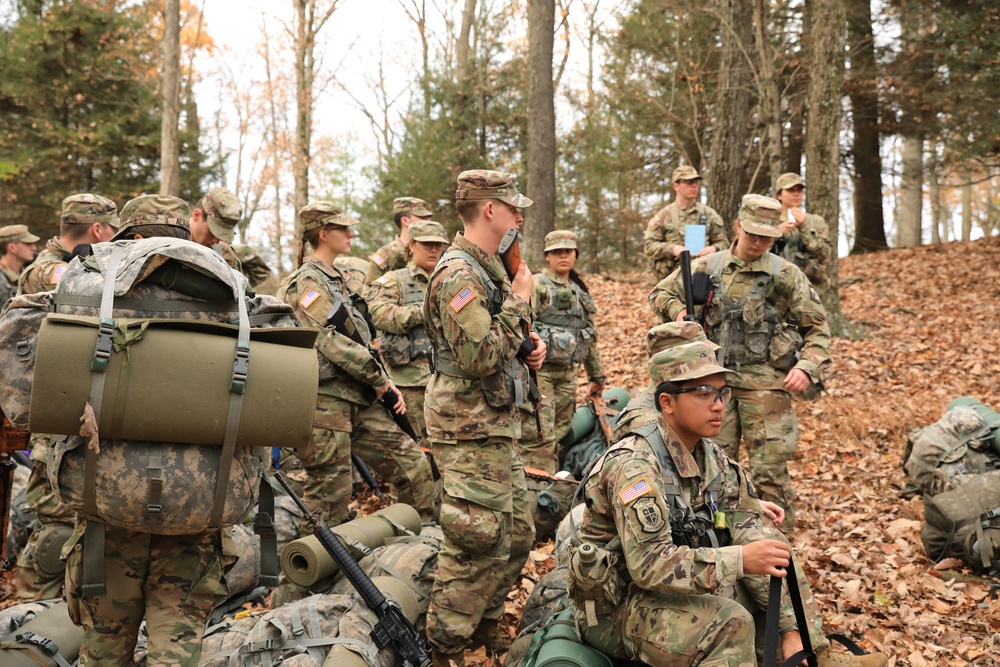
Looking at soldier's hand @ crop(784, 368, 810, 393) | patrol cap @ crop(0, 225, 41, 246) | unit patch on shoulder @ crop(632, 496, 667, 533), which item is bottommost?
unit patch on shoulder @ crop(632, 496, 667, 533)

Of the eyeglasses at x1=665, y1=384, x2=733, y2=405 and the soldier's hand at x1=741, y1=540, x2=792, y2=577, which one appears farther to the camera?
the eyeglasses at x1=665, y1=384, x2=733, y2=405

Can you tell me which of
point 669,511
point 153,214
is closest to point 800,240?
point 669,511

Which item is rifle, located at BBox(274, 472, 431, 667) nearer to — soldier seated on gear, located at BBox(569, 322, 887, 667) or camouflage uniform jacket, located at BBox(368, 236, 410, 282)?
soldier seated on gear, located at BBox(569, 322, 887, 667)

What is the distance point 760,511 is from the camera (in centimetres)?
401

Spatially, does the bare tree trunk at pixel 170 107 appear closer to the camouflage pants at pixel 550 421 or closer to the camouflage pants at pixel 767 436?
the camouflage pants at pixel 550 421

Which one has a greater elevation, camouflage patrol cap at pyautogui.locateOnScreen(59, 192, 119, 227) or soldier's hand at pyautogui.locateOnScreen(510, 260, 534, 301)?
camouflage patrol cap at pyautogui.locateOnScreen(59, 192, 119, 227)

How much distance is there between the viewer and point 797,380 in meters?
5.85

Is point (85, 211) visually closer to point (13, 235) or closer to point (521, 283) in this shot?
point (521, 283)

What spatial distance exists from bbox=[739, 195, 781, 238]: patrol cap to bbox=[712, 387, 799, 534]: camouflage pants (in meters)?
1.23

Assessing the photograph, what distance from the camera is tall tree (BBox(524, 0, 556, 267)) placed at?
47.6 feet

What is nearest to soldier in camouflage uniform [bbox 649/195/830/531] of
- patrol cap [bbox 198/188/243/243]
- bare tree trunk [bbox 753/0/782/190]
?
patrol cap [bbox 198/188/243/243]

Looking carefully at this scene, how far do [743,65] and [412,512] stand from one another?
11.0 meters

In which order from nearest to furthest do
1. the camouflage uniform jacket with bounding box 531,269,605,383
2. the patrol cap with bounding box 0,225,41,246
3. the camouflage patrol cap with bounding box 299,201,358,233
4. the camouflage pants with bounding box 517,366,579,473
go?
the camouflage patrol cap with bounding box 299,201,358,233, the camouflage pants with bounding box 517,366,579,473, the camouflage uniform jacket with bounding box 531,269,605,383, the patrol cap with bounding box 0,225,41,246

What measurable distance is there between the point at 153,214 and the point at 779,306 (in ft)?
15.3
